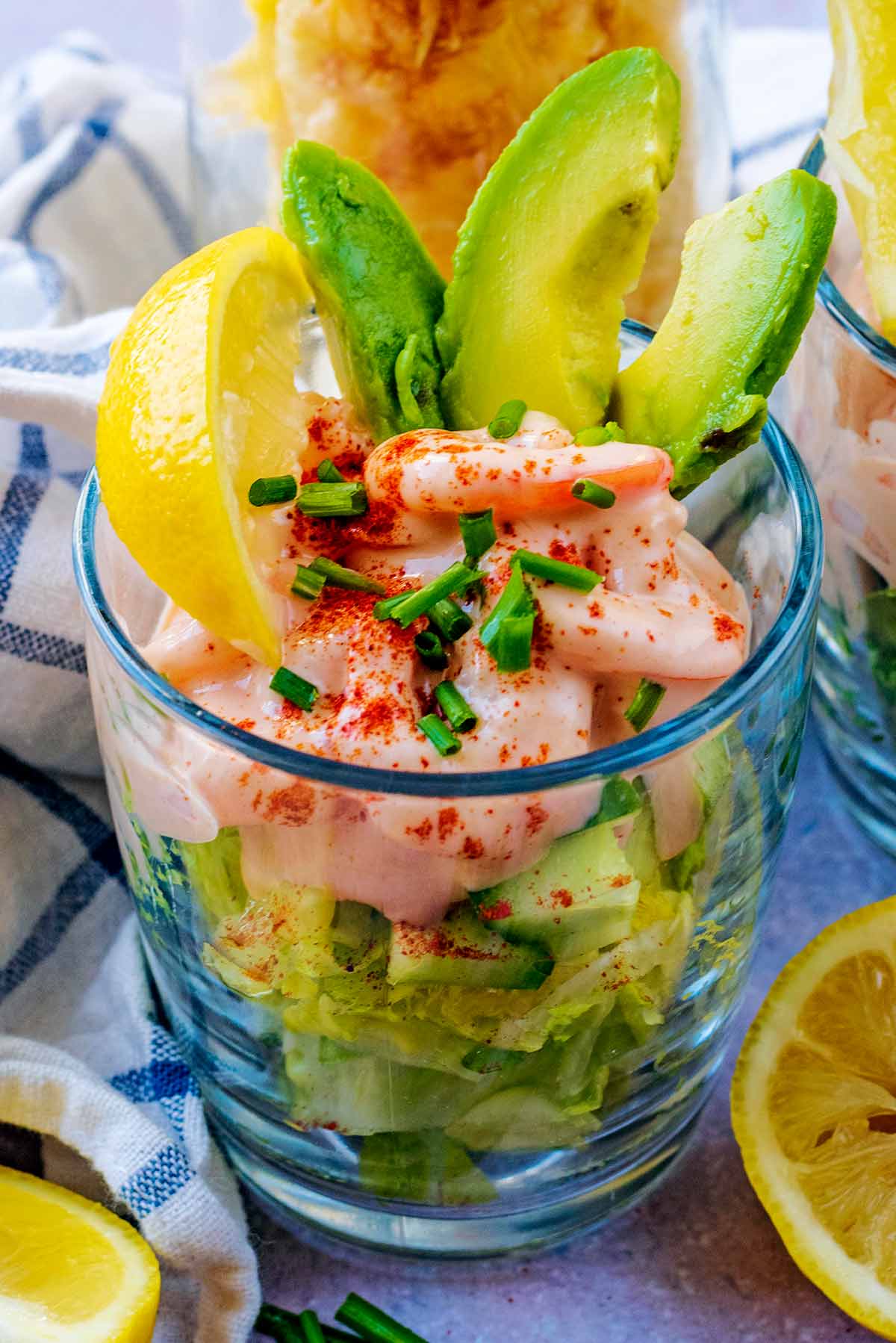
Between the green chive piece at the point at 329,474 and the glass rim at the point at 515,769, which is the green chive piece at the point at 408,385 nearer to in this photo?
the green chive piece at the point at 329,474

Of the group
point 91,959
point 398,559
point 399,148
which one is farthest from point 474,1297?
point 399,148

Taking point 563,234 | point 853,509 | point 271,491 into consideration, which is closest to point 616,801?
point 271,491

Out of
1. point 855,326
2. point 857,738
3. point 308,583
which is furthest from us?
point 857,738

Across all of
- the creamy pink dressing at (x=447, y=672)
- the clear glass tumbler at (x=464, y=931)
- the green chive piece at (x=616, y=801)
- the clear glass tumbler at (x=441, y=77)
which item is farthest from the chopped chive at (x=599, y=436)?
the clear glass tumbler at (x=441, y=77)

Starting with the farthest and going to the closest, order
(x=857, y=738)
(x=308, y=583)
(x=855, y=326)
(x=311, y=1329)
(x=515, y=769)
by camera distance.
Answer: (x=857, y=738)
(x=855, y=326)
(x=311, y=1329)
(x=308, y=583)
(x=515, y=769)

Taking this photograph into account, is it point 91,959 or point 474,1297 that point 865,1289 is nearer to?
point 474,1297

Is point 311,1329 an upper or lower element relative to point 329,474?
lower

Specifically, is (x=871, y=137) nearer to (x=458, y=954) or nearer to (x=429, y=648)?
(x=429, y=648)

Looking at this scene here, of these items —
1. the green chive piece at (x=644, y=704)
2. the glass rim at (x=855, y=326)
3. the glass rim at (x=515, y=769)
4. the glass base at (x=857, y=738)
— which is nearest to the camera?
the glass rim at (x=515, y=769)
